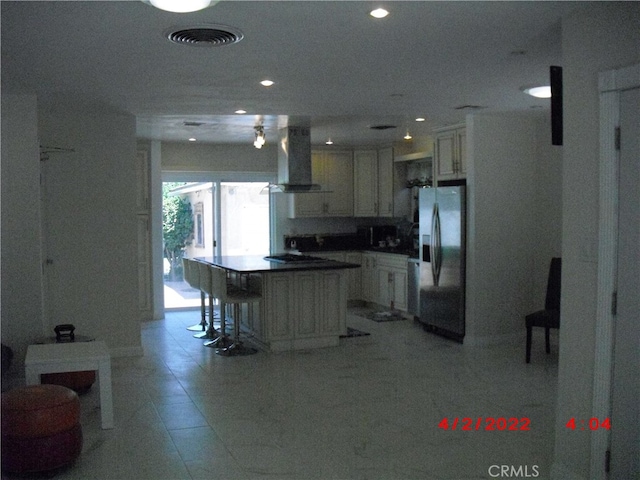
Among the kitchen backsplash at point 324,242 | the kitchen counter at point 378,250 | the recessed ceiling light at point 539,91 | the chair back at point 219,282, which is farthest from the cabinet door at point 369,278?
the recessed ceiling light at point 539,91

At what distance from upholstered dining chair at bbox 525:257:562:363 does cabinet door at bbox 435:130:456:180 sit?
1.51 m

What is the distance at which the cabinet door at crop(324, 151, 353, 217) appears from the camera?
31.4ft

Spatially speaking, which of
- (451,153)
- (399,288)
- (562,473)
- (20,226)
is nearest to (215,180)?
(399,288)

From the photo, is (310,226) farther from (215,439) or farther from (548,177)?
(215,439)

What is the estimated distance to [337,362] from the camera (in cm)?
604

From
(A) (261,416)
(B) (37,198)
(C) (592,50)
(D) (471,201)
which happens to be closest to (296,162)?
(D) (471,201)

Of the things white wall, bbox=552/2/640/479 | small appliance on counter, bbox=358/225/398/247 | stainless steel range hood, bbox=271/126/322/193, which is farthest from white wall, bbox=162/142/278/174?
white wall, bbox=552/2/640/479

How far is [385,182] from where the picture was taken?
9352mm

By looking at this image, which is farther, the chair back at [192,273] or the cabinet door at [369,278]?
the cabinet door at [369,278]

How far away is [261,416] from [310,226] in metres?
5.60

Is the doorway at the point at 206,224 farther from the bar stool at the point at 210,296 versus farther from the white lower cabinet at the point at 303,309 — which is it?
the white lower cabinet at the point at 303,309

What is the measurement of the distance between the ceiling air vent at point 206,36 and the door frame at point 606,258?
1885 mm

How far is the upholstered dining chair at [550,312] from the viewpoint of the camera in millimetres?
5691
